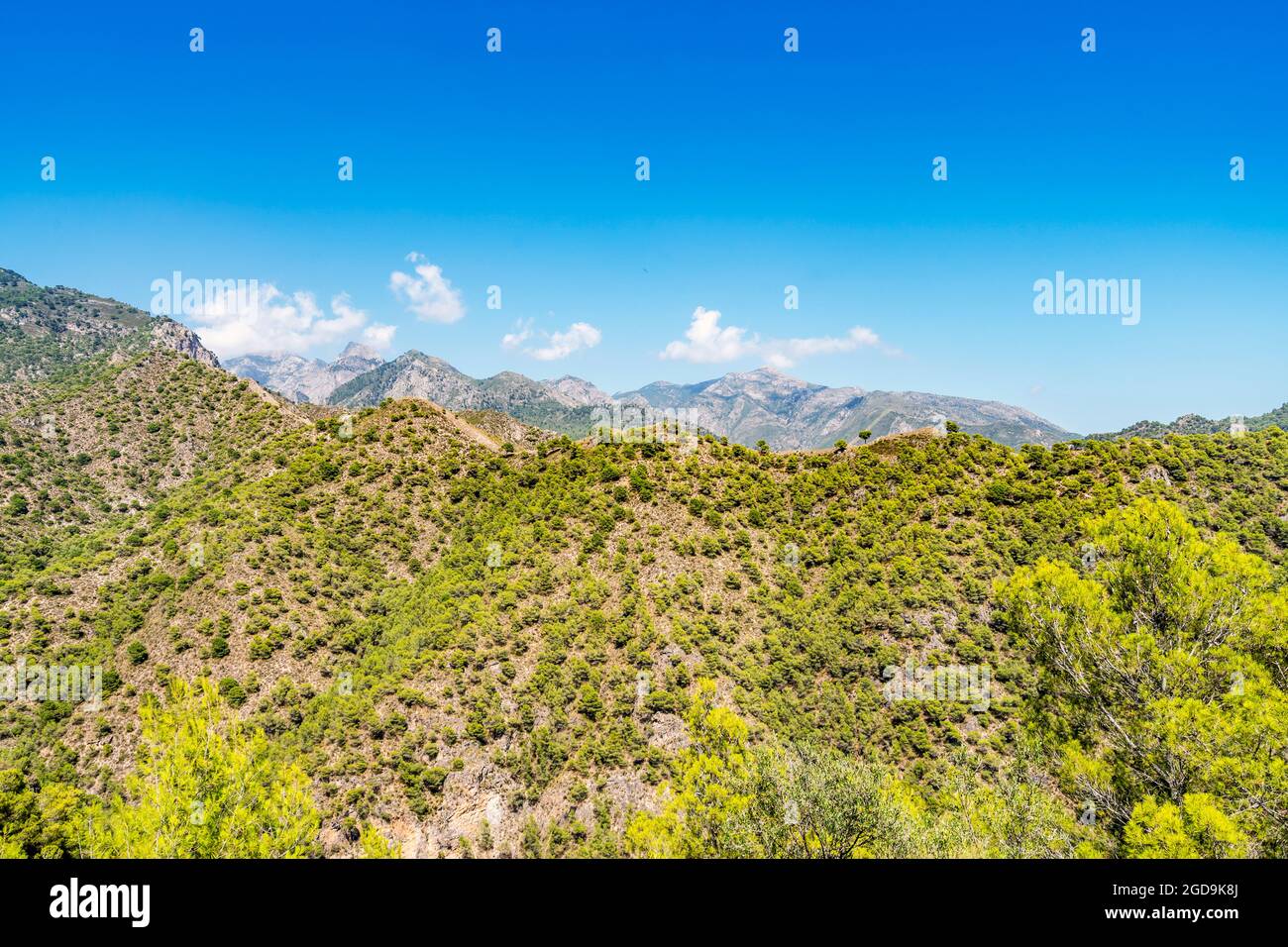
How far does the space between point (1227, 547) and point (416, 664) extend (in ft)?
118

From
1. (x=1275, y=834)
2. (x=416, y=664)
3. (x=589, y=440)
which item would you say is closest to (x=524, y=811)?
(x=416, y=664)

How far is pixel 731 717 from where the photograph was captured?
1563 cm

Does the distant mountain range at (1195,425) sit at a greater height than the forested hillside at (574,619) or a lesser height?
greater

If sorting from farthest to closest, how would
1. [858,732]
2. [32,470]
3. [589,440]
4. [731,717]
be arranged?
[32,470]
[589,440]
[858,732]
[731,717]

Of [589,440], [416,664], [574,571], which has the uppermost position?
[589,440]

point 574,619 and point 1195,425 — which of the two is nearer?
point 574,619

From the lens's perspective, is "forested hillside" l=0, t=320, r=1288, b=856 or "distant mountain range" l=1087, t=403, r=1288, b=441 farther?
"distant mountain range" l=1087, t=403, r=1288, b=441

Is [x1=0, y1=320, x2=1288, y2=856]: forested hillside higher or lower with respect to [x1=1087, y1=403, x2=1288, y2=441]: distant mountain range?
lower

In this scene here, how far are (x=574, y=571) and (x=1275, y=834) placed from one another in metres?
34.5

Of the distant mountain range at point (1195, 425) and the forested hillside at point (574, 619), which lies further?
the distant mountain range at point (1195, 425)

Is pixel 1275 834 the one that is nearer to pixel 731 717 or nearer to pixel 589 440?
pixel 731 717
